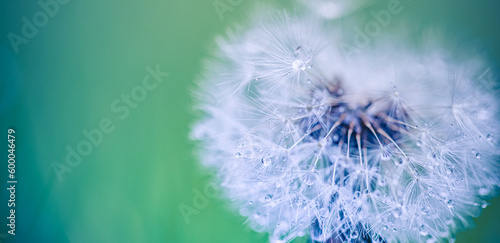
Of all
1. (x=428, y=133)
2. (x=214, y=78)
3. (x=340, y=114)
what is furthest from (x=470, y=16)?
(x=214, y=78)

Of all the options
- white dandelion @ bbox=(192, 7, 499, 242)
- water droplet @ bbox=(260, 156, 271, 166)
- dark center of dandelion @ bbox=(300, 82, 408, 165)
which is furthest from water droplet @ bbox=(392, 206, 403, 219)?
water droplet @ bbox=(260, 156, 271, 166)

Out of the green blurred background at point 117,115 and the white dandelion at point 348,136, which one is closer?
the white dandelion at point 348,136

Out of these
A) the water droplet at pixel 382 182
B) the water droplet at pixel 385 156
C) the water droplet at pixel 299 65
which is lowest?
the water droplet at pixel 382 182

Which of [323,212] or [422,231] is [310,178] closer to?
[323,212]

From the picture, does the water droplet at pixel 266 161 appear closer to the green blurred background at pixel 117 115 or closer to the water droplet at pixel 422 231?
the green blurred background at pixel 117 115

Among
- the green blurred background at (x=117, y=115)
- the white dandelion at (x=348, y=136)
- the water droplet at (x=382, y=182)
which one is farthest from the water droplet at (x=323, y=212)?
the green blurred background at (x=117, y=115)

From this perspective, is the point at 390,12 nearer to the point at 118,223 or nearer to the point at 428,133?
the point at 428,133

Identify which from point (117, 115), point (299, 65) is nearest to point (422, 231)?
point (299, 65)

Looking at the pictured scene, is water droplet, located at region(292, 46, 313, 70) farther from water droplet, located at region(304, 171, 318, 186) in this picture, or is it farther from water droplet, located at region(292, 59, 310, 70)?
water droplet, located at region(304, 171, 318, 186)
